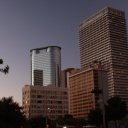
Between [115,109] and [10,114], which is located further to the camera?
[115,109]

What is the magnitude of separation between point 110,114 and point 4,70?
5299 centimetres

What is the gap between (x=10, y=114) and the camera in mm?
55594

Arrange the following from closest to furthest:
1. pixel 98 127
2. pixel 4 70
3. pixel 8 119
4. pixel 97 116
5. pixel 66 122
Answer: pixel 4 70 → pixel 8 119 → pixel 97 116 → pixel 98 127 → pixel 66 122

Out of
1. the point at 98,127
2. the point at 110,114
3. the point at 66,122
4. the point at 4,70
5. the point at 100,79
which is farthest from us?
the point at 66,122

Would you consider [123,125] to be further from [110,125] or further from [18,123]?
[18,123]

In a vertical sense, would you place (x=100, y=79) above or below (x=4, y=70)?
above

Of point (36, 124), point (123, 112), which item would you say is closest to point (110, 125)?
point (123, 112)

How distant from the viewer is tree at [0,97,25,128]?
5410 cm

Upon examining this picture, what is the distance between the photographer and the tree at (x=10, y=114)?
54097 millimetres

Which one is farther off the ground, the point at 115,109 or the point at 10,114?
the point at 115,109

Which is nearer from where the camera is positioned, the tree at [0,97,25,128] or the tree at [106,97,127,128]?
the tree at [0,97,25,128]

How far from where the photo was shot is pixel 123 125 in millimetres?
76500

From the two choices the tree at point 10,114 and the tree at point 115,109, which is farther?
the tree at point 115,109

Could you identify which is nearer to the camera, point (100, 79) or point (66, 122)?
point (100, 79)
